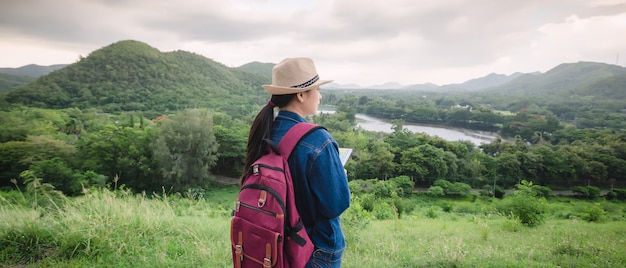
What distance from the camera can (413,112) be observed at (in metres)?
63.9

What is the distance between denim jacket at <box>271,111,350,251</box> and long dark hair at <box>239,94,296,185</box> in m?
0.05

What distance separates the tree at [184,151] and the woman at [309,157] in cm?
2086

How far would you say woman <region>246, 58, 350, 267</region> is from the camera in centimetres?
122

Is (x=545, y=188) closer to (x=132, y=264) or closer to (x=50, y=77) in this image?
(x=132, y=264)

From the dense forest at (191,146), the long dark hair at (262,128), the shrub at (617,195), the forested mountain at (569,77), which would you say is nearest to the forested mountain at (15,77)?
the dense forest at (191,146)

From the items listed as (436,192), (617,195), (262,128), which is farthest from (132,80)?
(617,195)

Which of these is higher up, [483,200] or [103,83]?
[103,83]

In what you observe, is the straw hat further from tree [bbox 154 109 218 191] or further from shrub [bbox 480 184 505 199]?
shrub [bbox 480 184 505 199]

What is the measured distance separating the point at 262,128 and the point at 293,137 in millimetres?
198

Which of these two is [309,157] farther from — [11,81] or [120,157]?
[11,81]

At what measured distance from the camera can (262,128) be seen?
135 centimetres

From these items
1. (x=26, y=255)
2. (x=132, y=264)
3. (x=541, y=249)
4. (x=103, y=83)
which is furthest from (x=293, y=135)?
(x=103, y=83)

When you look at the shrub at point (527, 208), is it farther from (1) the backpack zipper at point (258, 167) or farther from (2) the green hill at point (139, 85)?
(2) the green hill at point (139, 85)

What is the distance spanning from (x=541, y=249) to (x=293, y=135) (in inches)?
156
